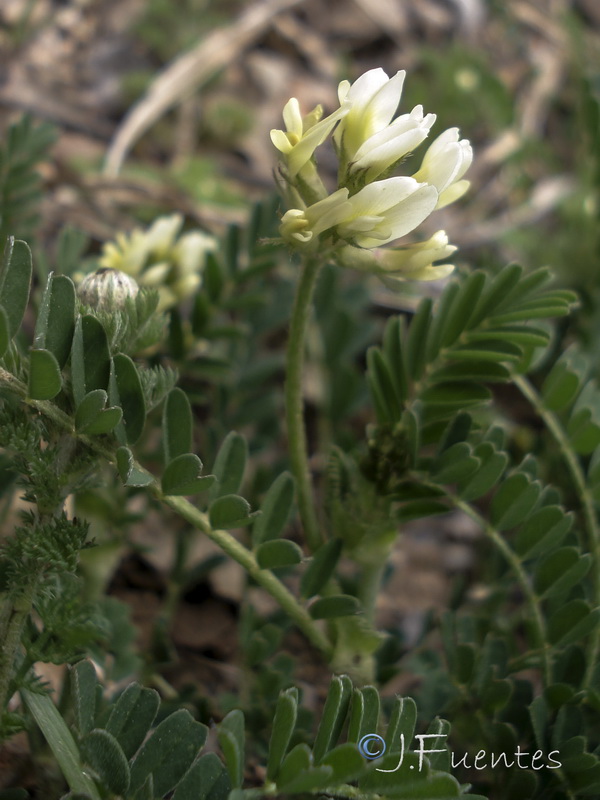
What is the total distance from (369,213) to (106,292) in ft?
1.25

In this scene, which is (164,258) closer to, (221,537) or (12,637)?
(221,537)

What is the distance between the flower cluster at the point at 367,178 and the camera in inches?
41.3

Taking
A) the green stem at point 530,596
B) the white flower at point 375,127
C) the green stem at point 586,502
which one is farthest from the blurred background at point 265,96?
the white flower at point 375,127

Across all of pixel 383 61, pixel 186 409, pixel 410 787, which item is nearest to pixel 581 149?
pixel 383 61

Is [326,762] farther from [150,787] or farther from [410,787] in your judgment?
[150,787]

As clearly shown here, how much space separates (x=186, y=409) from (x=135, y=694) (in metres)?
0.40

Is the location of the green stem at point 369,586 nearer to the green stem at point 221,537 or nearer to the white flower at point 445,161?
the green stem at point 221,537

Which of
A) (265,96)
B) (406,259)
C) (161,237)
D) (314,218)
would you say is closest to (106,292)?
(314,218)

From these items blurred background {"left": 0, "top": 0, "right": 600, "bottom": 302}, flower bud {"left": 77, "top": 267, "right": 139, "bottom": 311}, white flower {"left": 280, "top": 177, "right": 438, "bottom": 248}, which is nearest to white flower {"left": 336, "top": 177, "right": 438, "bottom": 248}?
white flower {"left": 280, "top": 177, "right": 438, "bottom": 248}

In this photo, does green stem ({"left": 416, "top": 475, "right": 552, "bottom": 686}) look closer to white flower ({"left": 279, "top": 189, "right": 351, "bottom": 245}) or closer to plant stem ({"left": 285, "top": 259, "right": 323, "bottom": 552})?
plant stem ({"left": 285, "top": 259, "right": 323, "bottom": 552})

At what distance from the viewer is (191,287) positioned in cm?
170

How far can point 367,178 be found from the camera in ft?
3.59

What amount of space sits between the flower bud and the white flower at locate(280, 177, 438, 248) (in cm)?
24

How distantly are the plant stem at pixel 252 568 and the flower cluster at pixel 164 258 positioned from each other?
0.60m
